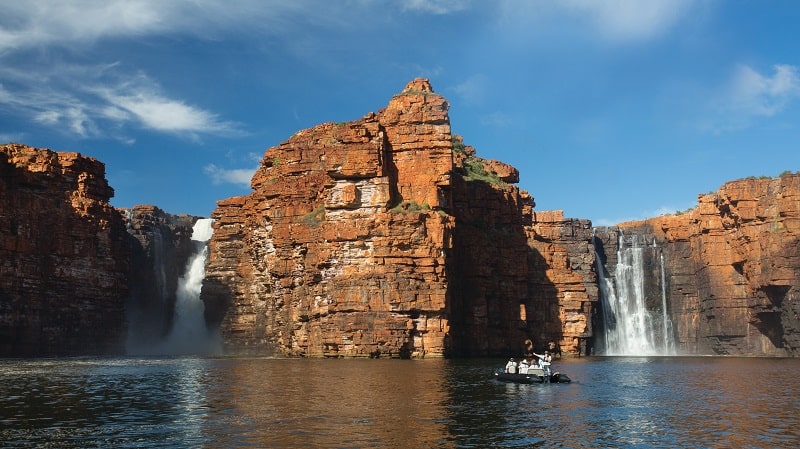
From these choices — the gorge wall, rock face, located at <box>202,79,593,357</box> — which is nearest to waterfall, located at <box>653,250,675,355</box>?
the gorge wall

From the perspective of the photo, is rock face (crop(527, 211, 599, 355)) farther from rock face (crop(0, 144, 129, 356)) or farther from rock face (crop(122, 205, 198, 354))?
rock face (crop(122, 205, 198, 354))

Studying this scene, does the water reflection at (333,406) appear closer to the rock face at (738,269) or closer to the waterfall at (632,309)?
the rock face at (738,269)

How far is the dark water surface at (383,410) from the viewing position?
2806cm

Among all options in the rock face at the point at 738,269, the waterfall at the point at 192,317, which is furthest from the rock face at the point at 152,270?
the rock face at the point at 738,269

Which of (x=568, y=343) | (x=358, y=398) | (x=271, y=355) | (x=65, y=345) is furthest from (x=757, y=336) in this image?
(x=65, y=345)

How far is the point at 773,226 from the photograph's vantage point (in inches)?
3784

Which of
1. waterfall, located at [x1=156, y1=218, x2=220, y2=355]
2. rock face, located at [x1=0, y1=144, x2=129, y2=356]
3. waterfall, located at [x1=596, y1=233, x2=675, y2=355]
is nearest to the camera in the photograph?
rock face, located at [x1=0, y1=144, x2=129, y2=356]

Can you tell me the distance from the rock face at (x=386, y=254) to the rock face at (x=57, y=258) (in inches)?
537

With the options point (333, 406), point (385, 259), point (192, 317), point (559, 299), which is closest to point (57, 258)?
point (192, 317)

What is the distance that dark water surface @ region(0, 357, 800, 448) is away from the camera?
92.1ft

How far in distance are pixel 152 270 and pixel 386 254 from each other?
5717 cm

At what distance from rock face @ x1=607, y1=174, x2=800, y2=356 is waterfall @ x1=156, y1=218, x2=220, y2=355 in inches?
2714

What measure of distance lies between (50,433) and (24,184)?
71636 millimetres

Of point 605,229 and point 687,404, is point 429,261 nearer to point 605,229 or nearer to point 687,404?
point 687,404
